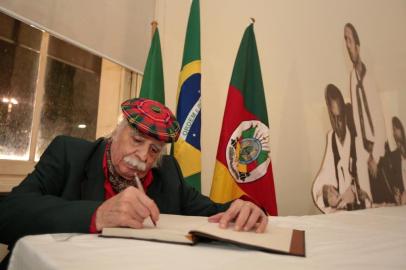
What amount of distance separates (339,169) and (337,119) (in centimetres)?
37

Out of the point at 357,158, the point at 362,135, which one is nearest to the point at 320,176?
the point at 357,158

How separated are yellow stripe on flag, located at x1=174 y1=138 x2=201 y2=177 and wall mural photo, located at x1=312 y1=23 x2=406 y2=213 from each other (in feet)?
2.48

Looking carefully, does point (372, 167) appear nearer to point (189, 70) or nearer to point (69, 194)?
point (189, 70)

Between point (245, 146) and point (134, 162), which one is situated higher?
point (245, 146)

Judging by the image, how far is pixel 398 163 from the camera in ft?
8.87

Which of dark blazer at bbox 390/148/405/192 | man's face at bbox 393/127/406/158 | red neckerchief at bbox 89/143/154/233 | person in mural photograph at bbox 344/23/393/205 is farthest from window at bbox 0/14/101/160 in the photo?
man's face at bbox 393/127/406/158

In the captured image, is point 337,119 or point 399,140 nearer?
point 337,119

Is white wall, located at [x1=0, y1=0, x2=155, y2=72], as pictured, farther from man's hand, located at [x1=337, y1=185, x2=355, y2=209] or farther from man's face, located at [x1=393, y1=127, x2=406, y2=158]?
man's face, located at [x1=393, y1=127, x2=406, y2=158]

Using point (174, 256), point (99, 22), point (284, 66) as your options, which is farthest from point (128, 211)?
point (284, 66)

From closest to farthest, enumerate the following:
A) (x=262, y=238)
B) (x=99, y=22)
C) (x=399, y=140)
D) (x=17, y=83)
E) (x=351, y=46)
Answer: (x=262, y=238) → (x=17, y=83) → (x=99, y=22) → (x=351, y=46) → (x=399, y=140)

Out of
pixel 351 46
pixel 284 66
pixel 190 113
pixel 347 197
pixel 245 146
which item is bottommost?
pixel 347 197

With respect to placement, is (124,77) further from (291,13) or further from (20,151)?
(291,13)

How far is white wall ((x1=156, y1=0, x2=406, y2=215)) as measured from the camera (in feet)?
8.26

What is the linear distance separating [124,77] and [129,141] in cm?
148
